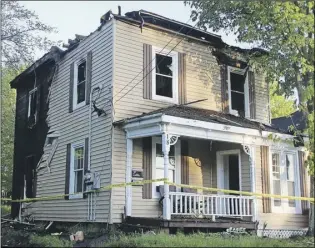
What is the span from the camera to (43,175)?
17.2 m

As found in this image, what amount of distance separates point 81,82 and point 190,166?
471cm

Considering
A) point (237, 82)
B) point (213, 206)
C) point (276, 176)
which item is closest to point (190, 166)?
point (213, 206)

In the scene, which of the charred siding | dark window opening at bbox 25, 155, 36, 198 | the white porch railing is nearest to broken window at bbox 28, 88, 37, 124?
the charred siding

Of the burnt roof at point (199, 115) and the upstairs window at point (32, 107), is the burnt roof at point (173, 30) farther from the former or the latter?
the burnt roof at point (199, 115)

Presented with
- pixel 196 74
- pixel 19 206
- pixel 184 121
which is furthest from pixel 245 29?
pixel 19 206

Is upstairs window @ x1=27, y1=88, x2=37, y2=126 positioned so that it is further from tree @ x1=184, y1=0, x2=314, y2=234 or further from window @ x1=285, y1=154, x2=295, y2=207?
window @ x1=285, y1=154, x2=295, y2=207

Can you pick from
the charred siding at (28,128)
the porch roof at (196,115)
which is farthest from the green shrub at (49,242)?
the charred siding at (28,128)

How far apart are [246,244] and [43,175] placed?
10.2 m

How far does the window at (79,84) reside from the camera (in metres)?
15.5

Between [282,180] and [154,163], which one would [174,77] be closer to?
[154,163]

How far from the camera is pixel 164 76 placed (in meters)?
14.7

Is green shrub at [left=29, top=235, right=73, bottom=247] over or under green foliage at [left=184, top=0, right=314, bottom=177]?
under

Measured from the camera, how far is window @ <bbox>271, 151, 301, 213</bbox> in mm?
15367

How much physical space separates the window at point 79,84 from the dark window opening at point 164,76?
2.62m
